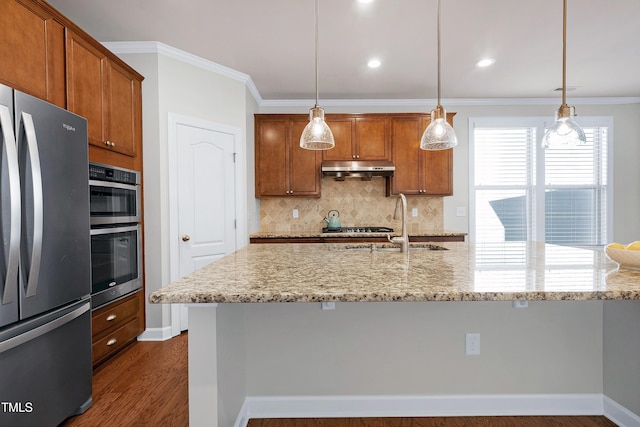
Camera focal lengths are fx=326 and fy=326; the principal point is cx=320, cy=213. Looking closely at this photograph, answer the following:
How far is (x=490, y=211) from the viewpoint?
4.35m

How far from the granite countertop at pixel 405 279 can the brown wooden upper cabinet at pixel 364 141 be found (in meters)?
2.42

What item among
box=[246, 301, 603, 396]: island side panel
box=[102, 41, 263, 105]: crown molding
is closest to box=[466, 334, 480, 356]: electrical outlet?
box=[246, 301, 603, 396]: island side panel

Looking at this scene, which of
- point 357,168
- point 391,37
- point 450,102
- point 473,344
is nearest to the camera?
point 473,344

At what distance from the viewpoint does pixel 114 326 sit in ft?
7.91

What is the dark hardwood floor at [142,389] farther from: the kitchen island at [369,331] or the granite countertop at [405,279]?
the granite countertop at [405,279]

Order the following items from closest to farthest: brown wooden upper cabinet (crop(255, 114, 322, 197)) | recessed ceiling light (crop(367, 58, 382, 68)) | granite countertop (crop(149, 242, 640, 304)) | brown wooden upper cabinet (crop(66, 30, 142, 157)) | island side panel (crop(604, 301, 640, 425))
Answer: granite countertop (crop(149, 242, 640, 304)) → island side panel (crop(604, 301, 640, 425)) → brown wooden upper cabinet (crop(66, 30, 142, 157)) → recessed ceiling light (crop(367, 58, 382, 68)) → brown wooden upper cabinet (crop(255, 114, 322, 197))

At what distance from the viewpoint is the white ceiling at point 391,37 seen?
91.3 inches

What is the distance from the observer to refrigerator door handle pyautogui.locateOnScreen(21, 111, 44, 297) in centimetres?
142

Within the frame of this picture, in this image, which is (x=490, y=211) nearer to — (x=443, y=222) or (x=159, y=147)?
(x=443, y=222)

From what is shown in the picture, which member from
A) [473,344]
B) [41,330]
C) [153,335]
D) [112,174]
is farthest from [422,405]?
[112,174]

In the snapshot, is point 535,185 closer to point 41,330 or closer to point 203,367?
point 203,367

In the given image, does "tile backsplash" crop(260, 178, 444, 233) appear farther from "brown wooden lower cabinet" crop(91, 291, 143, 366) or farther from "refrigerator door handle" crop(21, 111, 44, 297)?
"refrigerator door handle" crop(21, 111, 44, 297)

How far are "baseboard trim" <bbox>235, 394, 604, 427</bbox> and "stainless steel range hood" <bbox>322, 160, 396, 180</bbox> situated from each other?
2577mm

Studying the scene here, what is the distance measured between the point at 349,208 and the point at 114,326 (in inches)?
112
